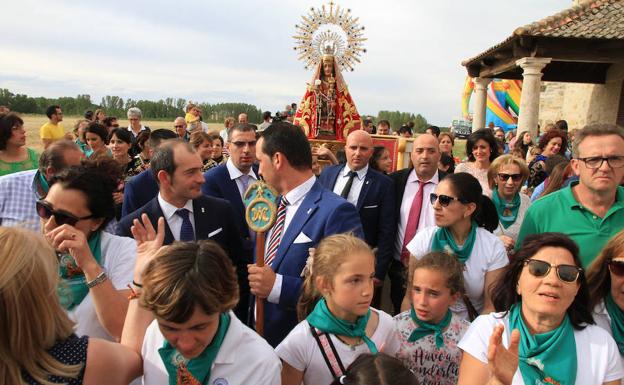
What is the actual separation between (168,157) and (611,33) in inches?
495

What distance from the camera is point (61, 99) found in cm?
3844

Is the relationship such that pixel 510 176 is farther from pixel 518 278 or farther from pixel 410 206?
pixel 518 278

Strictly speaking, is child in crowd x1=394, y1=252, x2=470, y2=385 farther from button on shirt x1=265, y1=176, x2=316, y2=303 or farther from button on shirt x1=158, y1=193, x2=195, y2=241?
button on shirt x1=158, y1=193, x2=195, y2=241

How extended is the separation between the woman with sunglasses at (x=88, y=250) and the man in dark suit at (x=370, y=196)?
2.22 m

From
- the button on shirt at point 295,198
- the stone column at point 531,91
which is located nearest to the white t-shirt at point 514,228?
the button on shirt at point 295,198

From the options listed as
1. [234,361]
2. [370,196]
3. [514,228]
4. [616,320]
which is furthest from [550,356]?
[370,196]

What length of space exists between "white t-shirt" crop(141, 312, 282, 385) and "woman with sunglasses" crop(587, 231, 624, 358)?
1616mm

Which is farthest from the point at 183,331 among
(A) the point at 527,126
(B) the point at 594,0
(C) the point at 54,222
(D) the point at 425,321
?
(B) the point at 594,0

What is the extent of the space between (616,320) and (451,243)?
40.1 inches

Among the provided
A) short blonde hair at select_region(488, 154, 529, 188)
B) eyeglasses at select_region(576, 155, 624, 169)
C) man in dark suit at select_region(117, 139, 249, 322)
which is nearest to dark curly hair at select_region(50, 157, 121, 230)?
man in dark suit at select_region(117, 139, 249, 322)

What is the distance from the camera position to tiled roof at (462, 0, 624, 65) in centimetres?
1152

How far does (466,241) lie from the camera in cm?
299

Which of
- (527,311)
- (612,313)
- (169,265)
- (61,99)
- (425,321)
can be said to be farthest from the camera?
(61,99)

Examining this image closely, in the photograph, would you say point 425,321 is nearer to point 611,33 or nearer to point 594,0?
point 611,33
